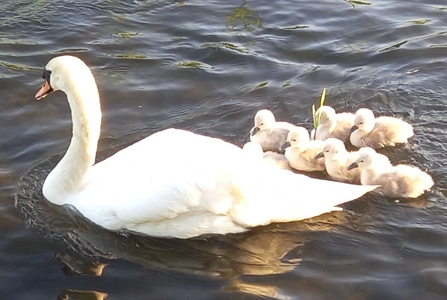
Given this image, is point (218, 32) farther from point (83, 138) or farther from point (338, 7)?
point (83, 138)

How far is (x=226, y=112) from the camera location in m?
8.16

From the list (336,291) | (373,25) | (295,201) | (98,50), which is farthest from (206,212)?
(373,25)

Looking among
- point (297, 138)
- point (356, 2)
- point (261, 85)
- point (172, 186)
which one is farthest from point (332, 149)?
point (356, 2)

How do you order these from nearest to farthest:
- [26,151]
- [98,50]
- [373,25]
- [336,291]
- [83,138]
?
[336,291] < [83,138] < [26,151] < [98,50] < [373,25]

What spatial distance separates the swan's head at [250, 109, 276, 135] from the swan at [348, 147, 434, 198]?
3.30 ft

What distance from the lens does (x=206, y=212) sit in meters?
6.05

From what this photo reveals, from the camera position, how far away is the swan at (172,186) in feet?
19.4

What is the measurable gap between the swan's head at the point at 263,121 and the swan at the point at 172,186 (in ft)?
3.75

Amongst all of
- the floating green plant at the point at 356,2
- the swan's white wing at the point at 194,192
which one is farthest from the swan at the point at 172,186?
the floating green plant at the point at 356,2

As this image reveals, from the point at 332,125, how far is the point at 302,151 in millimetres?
593

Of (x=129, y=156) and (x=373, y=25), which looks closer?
(x=129, y=156)

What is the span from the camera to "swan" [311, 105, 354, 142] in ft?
24.6

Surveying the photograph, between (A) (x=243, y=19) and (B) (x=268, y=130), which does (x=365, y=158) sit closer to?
(B) (x=268, y=130)

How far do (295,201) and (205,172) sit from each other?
81cm
